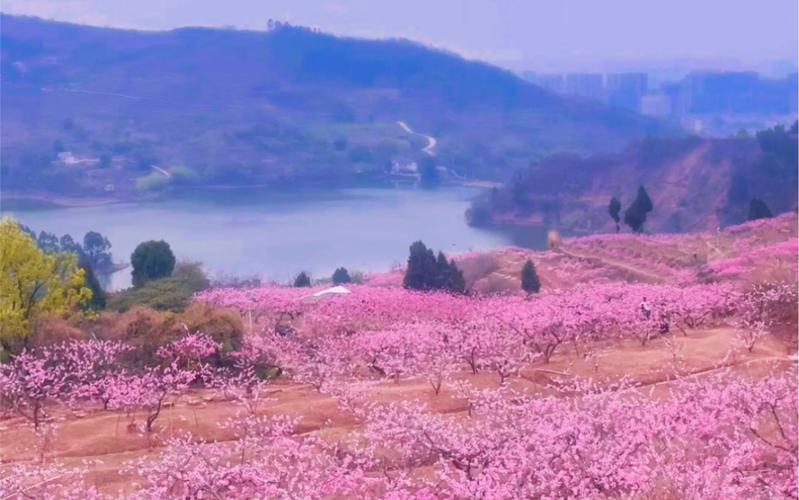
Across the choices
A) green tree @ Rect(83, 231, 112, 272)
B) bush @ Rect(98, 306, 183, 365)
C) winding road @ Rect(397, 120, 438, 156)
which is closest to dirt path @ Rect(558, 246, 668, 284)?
bush @ Rect(98, 306, 183, 365)

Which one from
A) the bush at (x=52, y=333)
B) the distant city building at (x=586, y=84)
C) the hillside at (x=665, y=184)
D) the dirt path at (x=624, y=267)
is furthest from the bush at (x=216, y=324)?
the distant city building at (x=586, y=84)

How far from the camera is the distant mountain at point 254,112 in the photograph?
211 ft

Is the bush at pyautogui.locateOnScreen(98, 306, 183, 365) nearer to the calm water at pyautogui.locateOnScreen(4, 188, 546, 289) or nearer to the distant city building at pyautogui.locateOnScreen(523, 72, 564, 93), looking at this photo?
the calm water at pyautogui.locateOnScreen(4, 188, 546, 289)

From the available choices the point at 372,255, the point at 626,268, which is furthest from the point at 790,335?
the point at 372,255

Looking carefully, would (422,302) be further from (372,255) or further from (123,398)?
(372,255)

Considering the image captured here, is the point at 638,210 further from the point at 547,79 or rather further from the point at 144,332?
the point at 547,79

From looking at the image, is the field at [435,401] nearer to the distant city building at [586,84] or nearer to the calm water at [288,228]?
the calm water at [288,228]

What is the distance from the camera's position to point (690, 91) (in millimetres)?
108000

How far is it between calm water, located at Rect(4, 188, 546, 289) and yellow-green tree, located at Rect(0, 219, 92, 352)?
17609 millimetres

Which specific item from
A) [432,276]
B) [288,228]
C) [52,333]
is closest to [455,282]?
[432,276]

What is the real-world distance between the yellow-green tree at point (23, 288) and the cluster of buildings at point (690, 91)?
9767 centimetres

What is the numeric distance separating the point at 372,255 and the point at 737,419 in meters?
32.3

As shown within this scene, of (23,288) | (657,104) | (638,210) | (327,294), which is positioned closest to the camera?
(23,288)

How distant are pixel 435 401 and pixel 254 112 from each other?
71649 millimetres
